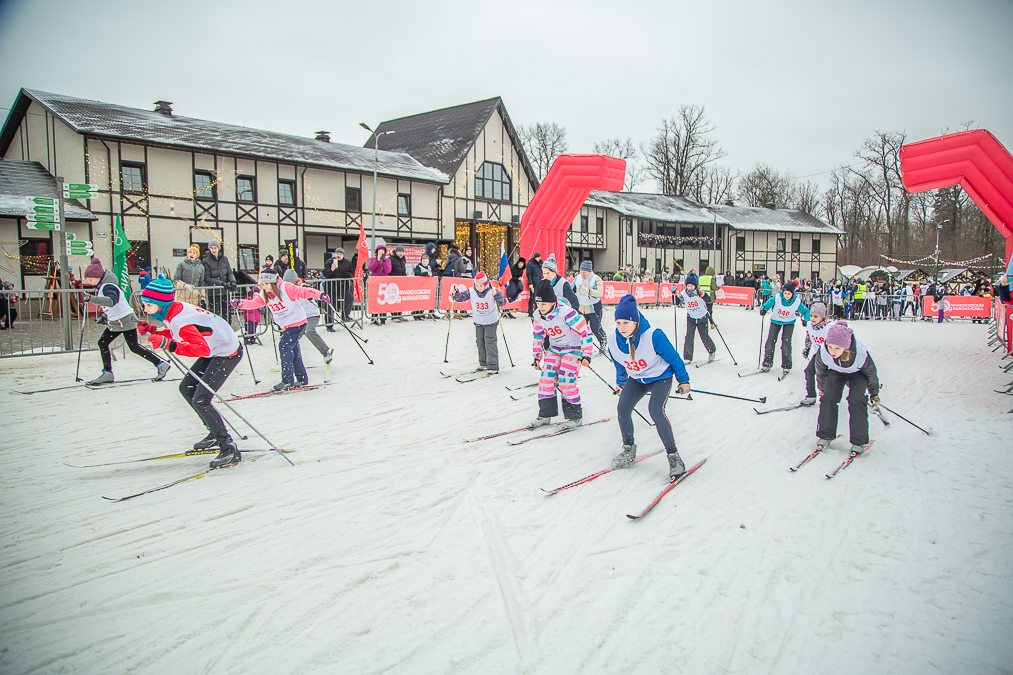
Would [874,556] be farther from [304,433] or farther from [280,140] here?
[280,140]

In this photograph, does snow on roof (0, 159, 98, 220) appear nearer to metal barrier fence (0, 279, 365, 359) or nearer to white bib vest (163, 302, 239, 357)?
metal barrier fence (0, 279, 365, 359)

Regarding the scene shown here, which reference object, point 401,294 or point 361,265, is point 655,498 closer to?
point 401,294

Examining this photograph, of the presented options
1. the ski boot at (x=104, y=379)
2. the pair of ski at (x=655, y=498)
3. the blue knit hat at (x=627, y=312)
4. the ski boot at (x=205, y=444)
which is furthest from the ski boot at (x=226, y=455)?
the ski boot at (x=104, y=379)

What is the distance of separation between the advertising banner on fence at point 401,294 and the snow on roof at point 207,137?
423 inches

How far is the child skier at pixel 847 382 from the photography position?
5355 mm

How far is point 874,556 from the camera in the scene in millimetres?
3678

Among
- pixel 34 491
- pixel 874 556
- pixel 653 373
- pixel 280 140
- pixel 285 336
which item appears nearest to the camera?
pixel 874 556

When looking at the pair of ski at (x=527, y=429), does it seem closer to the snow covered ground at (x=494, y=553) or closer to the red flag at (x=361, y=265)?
the snow covered ground at (x=494, y=553)

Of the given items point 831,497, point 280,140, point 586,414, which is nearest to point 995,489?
point 831,497

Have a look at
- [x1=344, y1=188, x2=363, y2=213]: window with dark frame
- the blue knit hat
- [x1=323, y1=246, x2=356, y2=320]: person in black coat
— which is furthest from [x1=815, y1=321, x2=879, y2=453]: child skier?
[x1=344, y1=188, x2=363, y2=213]: window with dark frame

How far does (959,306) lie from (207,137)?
3011cm

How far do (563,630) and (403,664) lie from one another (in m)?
0.86

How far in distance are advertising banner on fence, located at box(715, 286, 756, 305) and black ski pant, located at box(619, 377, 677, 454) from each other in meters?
22.6

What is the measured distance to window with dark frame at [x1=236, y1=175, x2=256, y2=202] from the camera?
2172cm
